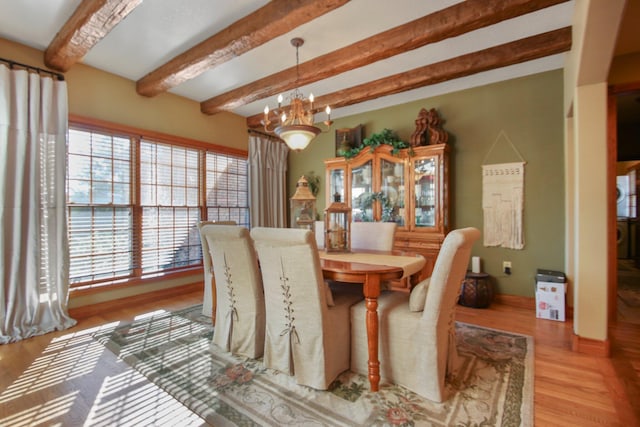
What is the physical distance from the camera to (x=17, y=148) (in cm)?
271

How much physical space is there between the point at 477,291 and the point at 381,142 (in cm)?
225

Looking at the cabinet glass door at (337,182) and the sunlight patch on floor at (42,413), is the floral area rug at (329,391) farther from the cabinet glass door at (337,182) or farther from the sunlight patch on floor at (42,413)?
the cabinet glass door at (337,182)

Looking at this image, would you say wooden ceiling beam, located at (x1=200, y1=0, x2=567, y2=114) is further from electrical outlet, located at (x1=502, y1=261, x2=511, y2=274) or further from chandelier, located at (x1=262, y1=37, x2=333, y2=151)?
electrical outlet, located at (x1=502, y1=261, x2=511, y2=274)

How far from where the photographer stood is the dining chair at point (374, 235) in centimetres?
284

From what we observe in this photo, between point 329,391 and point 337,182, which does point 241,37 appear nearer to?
point 337,182

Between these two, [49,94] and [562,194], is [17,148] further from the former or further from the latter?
[562,194]

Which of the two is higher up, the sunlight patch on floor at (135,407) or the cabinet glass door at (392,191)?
the cabinet glass door at (392,191)

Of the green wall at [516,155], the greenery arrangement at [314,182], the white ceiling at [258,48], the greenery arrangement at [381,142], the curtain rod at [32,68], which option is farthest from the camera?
the greenery arrangement at [314,182]

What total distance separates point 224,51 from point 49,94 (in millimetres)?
1791

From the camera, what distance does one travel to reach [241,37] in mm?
2475

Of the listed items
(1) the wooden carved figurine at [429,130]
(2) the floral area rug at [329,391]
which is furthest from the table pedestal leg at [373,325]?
(1) the wooden carved figurine at [429,130]

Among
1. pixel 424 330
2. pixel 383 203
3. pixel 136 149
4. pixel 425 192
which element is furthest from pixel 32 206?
pixel 425 192

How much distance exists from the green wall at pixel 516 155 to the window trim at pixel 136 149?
130 inches

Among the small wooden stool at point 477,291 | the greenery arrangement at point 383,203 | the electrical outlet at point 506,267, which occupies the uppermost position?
the greenery arrangement at point 383,203
